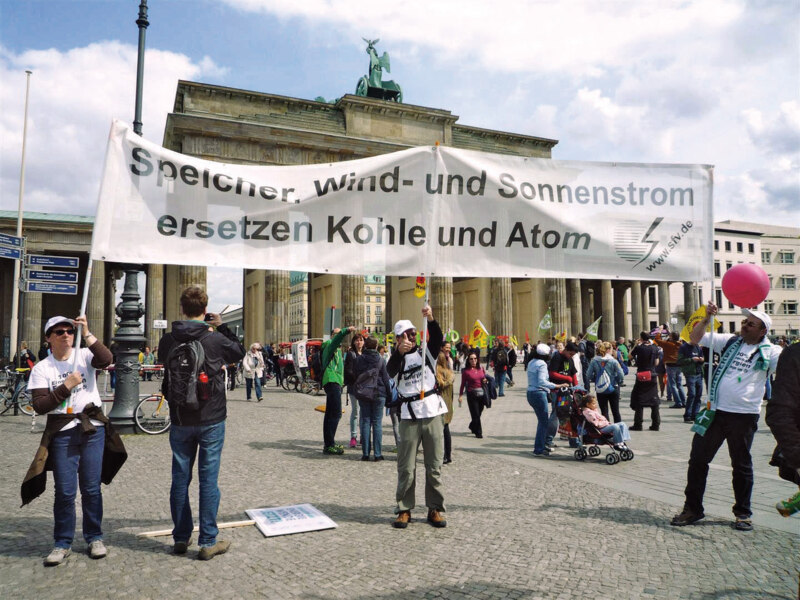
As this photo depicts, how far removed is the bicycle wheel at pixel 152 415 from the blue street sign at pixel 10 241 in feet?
22.4

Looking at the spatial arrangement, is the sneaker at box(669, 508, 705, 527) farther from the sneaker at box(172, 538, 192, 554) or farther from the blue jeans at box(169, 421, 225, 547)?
the sneaker at box(172, 538, 192, 554)

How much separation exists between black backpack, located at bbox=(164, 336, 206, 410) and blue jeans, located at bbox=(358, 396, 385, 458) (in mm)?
4537

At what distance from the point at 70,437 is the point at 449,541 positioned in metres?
3.02

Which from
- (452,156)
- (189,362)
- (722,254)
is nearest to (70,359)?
(189,362)

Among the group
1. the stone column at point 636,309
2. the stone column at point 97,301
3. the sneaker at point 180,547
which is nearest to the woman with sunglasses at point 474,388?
the sneaker at point 180,547

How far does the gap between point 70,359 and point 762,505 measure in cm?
654

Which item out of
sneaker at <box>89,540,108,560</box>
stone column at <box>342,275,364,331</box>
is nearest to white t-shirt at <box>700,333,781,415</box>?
sneaker at <box>89,540,108,560</box>

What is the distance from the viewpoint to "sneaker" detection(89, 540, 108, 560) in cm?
424

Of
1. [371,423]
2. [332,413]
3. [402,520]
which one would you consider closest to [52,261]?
[332,413]

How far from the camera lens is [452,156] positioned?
17.2 ft

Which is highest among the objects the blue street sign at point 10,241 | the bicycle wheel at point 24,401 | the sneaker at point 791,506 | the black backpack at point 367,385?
the blue street sign at point 10,241

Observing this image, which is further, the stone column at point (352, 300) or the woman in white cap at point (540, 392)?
the stone column at point (352, 300)

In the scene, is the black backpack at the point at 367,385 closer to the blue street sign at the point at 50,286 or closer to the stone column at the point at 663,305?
the blue street sign at the point at 50,286

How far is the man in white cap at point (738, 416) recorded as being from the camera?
5.11 meters
